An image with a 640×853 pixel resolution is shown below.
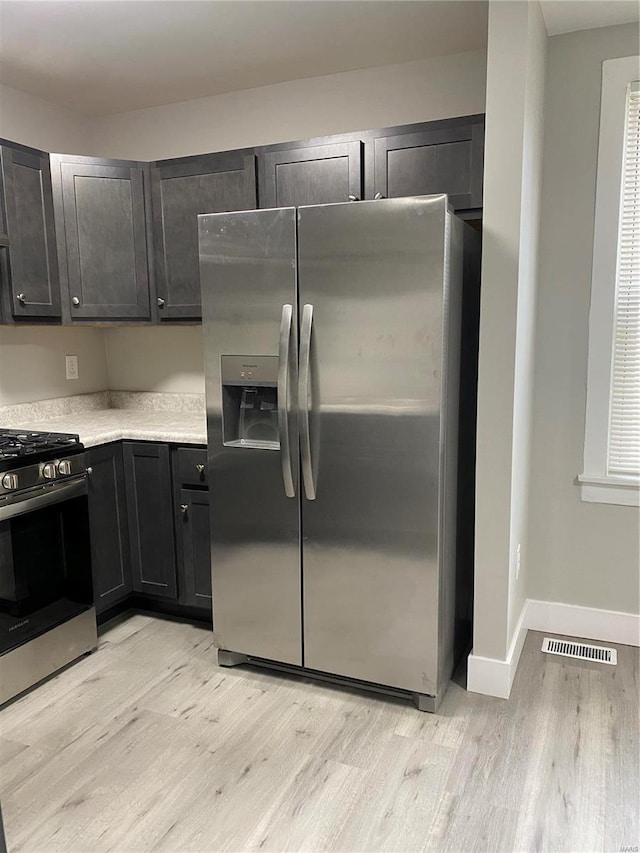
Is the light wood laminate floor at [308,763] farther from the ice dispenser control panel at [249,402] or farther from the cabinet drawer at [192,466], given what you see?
the ice dispenser control panel at [249,402]

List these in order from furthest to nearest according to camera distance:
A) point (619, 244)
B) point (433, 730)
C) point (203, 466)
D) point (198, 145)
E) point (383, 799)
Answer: point (198, 145) < point (203, 466) < point (619, 244) < point (433, 730) < point (383, 799)

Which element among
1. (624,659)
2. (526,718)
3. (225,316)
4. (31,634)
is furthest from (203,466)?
(624,659)

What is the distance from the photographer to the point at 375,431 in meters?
2.34

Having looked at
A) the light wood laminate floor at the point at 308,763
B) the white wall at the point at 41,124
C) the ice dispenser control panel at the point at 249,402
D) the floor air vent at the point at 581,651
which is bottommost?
the light wood laminate floor at the point at 308,763

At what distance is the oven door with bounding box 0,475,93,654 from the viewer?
8.18ft

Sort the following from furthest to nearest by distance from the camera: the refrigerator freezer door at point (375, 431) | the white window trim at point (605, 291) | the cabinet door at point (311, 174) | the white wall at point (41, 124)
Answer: the white wall at point (41, 124), the cabinet door at point (311, 174), the white window trim at point (605, 291), the refrigerator freezer door at point (375, 431)

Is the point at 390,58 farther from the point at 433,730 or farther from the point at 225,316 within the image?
the point at 433,730

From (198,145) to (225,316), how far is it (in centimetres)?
155

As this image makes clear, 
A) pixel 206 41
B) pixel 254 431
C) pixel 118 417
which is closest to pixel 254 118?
pixel 206 41

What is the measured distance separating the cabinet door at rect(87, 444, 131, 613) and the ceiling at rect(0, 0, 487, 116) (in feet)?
5.66

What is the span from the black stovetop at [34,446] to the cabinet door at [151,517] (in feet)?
1.06

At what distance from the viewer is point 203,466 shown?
2924mm

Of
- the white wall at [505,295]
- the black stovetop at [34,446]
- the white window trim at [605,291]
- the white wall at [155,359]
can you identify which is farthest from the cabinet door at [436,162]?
the black stovetop at [34,446]

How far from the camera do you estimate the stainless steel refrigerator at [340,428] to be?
225 cm
